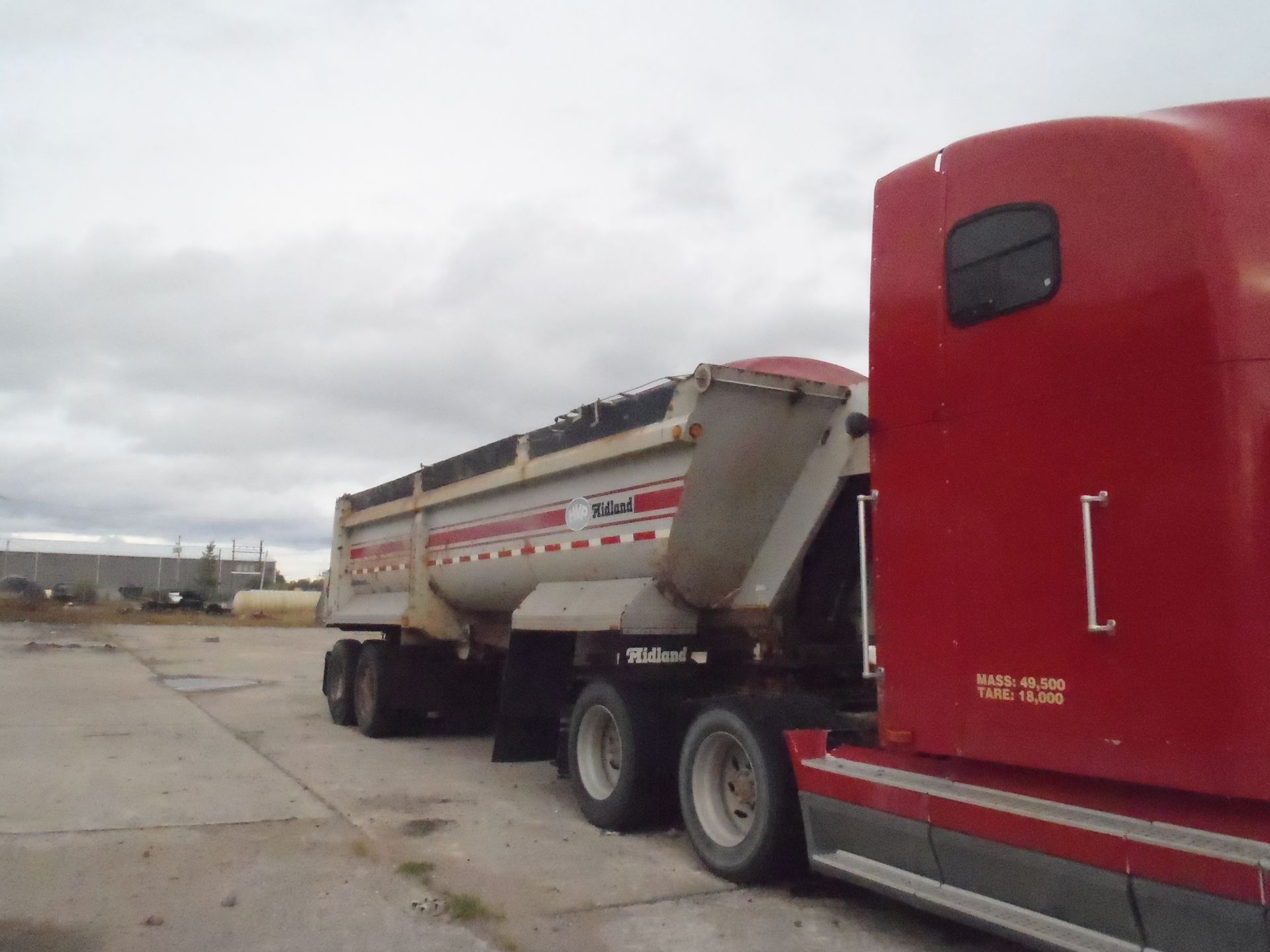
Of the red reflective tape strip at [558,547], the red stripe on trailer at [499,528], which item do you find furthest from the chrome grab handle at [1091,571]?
the red stripe on trailer at [499,528]

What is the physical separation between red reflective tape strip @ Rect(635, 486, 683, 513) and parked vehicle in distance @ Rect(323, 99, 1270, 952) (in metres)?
0.02

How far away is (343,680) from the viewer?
39.2 feet

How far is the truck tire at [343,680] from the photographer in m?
11.9

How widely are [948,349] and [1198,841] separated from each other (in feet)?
6.87

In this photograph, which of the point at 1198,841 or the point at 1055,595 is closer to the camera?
the point at 1198,841

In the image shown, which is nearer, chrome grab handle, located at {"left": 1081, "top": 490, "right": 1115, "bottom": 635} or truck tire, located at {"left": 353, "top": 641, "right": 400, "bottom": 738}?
chrome grab handle, located at {"left": 1081, "top": 490, "right": 1115, "bottom": 635}

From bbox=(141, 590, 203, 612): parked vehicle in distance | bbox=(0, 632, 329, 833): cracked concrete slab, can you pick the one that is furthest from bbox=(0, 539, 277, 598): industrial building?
bbox=(0, 632, 329, 833): cracked concrete slab

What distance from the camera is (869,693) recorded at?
5.98 meters

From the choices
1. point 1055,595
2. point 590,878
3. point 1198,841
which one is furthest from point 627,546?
point 1198,841

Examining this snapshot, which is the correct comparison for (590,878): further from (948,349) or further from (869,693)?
(948,349)

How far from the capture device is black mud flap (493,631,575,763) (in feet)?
26.2

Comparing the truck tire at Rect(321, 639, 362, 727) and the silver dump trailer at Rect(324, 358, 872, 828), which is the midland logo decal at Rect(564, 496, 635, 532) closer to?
the silver dump trailer at Rect(324, 358, 872, 828)

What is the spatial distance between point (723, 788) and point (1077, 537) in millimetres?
2810

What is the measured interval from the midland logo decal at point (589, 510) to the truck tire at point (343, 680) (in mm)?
5324
